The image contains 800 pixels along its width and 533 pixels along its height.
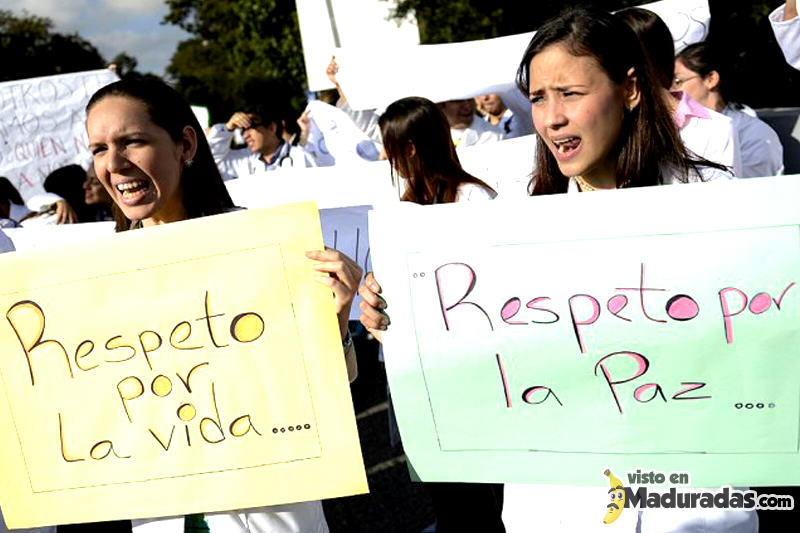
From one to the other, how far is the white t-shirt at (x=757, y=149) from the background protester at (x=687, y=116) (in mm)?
733

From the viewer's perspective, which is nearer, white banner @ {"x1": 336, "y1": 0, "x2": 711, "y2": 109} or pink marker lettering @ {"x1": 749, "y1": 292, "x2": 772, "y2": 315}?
pink marker lettering @ {"x1": 749, "y1": 292, "x2": 772, "y2": 315}

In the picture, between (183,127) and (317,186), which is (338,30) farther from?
(183,127)

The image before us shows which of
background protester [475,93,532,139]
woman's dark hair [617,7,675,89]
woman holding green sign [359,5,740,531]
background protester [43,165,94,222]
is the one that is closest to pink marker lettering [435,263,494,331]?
woman holding green sign [359,5,740,531]

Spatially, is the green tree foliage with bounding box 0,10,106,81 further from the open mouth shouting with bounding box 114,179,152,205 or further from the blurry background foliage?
the open mouth shouting with bounding box 114,179,152,205

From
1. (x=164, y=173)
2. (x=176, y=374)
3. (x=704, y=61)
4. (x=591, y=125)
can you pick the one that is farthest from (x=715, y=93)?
(x=176, y=374)

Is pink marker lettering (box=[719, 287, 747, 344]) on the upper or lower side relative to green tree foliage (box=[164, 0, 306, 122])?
lower

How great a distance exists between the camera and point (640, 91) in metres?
1.90

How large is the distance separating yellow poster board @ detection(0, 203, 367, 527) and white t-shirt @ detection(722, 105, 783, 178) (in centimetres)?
258

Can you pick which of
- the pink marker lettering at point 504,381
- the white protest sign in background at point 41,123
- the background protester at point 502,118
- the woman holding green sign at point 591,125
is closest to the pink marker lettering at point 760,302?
the woman holding green sign at point 591,125

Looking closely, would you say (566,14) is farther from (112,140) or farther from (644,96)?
(112,140)

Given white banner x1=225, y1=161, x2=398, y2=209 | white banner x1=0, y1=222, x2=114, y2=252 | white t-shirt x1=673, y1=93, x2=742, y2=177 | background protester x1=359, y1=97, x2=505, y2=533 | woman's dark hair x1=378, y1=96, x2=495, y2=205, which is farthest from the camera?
white banner x1=225, y1=161, x2=398, y2=209

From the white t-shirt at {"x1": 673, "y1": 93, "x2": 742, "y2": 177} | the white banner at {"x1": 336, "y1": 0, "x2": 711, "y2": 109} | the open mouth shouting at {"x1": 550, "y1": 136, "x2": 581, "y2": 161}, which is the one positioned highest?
the white banner at {"x1": 336, "y1": 0, "x2": 711, "y2": 109}

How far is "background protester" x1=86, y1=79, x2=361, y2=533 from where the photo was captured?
6.42ft

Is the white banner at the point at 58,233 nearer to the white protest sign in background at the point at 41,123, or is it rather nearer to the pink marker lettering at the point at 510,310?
the white protest sign in background at the point at 41,123
